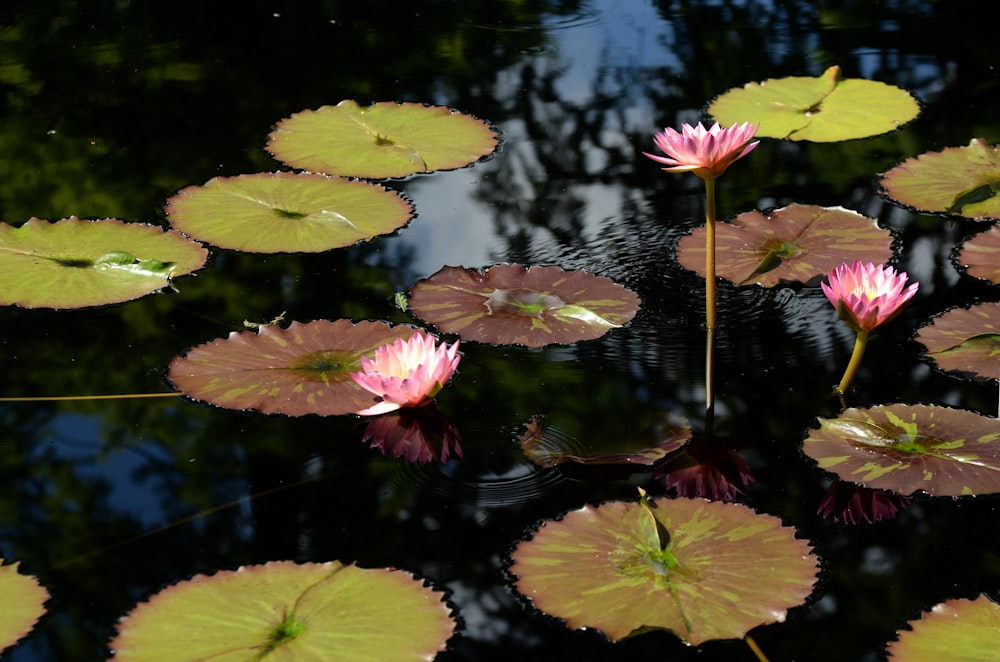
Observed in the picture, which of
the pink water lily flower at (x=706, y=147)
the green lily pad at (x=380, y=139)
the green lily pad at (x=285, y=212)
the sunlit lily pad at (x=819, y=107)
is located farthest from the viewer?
the sunlit lily pad at (x=819, y=107)

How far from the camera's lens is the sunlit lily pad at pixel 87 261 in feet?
8.80

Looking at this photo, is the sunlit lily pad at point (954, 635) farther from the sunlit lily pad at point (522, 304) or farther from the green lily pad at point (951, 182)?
the green lily pad at point (951, 182)

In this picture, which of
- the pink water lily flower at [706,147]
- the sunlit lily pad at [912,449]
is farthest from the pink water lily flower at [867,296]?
the pink water lily flower at [706,147]

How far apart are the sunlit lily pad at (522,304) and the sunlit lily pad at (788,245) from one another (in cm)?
26

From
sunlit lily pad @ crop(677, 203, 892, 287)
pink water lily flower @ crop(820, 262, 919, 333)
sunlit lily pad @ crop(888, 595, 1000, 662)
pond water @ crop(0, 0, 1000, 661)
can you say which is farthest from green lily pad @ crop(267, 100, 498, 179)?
→ sunlit lily pad @ crop(888, 595, 1000, 662)

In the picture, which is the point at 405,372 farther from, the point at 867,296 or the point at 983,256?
the point at 983,256

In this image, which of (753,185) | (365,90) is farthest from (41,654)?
(365,90)

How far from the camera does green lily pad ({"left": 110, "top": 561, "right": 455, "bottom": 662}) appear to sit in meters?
1.66

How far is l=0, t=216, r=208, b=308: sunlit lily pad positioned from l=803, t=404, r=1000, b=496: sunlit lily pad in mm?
1522

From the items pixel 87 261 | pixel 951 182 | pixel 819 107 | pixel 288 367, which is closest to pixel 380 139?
pixel 87 261

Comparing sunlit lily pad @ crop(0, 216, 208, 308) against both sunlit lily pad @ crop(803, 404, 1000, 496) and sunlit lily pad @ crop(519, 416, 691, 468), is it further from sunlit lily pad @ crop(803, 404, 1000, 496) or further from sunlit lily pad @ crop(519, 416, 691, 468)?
sunlit lily pad @ crop(803, 404, 1000, 496)

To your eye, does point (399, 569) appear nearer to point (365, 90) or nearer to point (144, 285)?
point (144, 285)

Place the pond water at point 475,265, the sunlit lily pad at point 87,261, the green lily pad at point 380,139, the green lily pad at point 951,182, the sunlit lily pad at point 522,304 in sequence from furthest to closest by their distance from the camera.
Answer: the green lily pad at point 380,139 → the green lily pad at point 951,182 → the sunlit lily pad at point 87,261 → the sunlit lily pad at point 522,304 → the pond water at point 475,265

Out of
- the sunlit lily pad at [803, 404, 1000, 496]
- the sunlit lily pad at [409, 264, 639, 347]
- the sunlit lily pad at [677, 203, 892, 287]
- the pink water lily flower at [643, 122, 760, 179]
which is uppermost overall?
the pink water lily flower at [643, 122, 760, 179]
